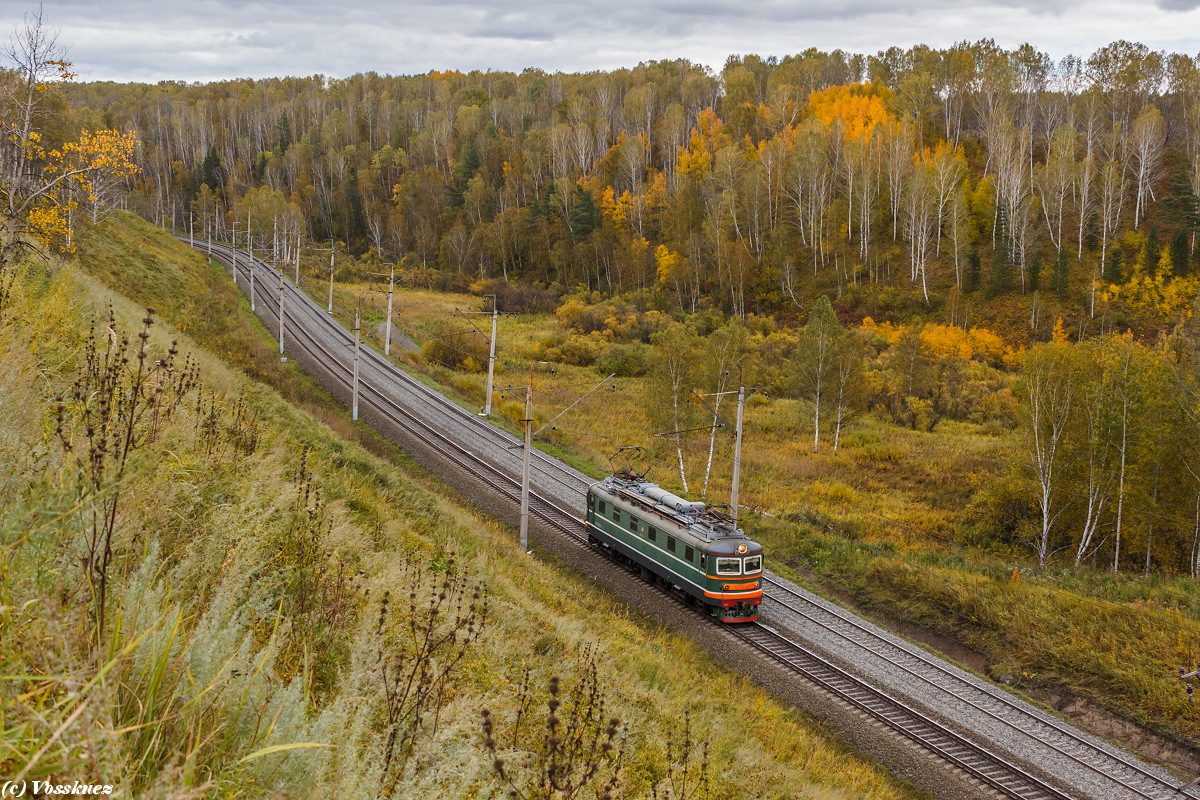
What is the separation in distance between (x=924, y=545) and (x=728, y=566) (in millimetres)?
11554

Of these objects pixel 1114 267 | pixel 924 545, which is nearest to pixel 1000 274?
pixel 1114 267

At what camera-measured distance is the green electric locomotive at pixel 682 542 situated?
1761cm

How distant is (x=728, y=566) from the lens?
17.5 meters

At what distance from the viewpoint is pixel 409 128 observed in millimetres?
122062

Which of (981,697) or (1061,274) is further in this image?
(1061,274)

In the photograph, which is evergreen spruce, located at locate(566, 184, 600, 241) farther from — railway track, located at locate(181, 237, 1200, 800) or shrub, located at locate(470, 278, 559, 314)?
railway track, located at locate(181, 237, 1200, 800)

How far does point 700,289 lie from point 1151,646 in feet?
189

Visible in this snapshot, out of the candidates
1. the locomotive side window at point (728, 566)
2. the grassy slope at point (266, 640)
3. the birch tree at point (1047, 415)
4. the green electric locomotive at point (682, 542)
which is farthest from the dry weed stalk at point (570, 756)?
the birch tree at point (1047, 415)

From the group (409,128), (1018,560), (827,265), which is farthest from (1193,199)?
(409,128)

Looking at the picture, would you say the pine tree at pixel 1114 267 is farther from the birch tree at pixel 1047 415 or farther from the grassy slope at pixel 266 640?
the grassy slope at pixel 266 640

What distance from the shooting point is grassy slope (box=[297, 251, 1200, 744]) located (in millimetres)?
16188

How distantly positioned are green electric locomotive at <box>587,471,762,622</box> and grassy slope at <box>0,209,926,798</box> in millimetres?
1788

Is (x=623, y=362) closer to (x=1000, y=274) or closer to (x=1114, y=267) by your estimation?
(x=1000, y=274)

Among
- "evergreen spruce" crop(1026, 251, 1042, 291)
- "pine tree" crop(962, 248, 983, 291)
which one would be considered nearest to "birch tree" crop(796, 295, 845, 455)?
"pine tree" crop(962, 248, 983, 291)
